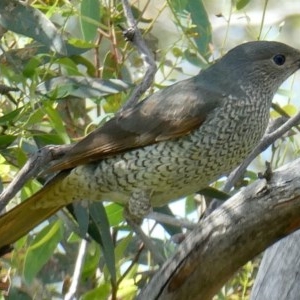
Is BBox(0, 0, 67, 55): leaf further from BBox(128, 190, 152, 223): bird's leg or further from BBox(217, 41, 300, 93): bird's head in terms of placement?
BBox(217, 41, 300, 93): bird's head

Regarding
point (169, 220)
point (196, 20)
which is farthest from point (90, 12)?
point (169, 220)

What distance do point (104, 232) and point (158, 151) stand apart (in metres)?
0.32

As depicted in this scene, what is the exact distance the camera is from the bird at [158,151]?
11.5ft

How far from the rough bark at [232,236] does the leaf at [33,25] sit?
86 cm

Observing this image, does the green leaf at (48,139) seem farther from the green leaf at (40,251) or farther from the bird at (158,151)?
the green leaf at (40,251)

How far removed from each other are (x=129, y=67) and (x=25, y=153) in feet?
2.84

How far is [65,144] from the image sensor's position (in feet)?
11.4

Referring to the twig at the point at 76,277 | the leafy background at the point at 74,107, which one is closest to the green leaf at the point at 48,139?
the leafy background at the point at 74,107

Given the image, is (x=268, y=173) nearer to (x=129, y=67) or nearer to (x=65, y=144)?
(x=65, y=144)

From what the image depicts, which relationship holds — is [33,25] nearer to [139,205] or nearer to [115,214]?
[139,205]

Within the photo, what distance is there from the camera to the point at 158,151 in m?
3.57

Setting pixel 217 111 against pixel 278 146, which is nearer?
pixel 217 111

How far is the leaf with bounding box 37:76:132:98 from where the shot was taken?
3.45 meters

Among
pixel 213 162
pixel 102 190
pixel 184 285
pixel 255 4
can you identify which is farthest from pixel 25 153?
pixel 255 4
